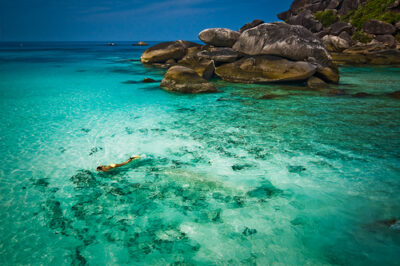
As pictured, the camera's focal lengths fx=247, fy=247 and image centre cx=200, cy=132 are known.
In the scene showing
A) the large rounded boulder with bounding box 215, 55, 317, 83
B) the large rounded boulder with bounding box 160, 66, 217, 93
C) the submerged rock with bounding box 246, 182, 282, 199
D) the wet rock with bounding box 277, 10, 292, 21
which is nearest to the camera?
the submerged rock with bounding box 246, 182, 282, 199

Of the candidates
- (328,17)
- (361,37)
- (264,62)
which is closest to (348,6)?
(328,17)

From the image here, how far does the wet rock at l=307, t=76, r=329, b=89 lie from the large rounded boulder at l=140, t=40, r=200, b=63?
12213 mm

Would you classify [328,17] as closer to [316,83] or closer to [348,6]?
[348,6]

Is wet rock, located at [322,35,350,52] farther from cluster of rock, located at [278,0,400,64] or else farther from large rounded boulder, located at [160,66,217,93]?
large rounded boulder, located at [160,66,217,93]

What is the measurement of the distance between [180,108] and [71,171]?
6.06 m

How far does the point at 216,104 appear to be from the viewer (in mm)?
11281

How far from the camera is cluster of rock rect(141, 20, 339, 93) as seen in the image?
1398 cm

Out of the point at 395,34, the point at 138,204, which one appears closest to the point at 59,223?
the point at 138,204

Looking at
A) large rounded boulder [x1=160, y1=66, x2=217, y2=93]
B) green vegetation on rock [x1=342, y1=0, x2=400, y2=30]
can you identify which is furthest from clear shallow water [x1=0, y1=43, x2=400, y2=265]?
green vegetation on rock [x1=342, y1=0, x2=400, y2=30]

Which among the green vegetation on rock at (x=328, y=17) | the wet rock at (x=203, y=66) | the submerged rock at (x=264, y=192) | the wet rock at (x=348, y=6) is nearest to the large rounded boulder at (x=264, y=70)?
the wet rock at (x=203, y=66)

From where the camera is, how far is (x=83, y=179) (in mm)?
4988

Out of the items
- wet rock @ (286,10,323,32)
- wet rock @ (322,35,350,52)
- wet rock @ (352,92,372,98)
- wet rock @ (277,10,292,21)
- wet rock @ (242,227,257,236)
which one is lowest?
wet rock @ (242,227,257,236)

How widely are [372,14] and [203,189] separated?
50431 mm

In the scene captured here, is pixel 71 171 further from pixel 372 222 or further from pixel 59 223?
pixel 372 222
